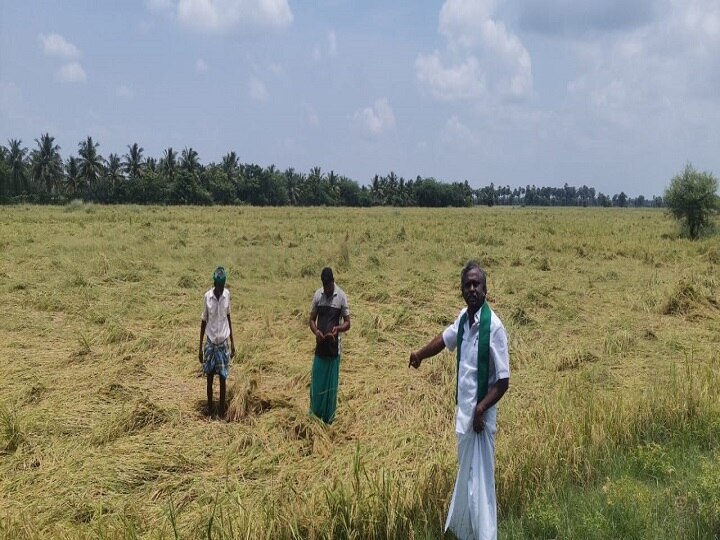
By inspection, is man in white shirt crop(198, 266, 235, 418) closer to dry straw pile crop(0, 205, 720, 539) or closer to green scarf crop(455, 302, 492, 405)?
dry straw pile crop(0, 205, 720, 539)

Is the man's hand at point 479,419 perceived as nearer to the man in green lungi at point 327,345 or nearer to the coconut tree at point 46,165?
the man in green lungi at point 327,345

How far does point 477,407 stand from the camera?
9.86 feet

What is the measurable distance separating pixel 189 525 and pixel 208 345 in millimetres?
2252

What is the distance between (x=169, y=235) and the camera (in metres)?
21.6

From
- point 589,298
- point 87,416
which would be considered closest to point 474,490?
point 87,416

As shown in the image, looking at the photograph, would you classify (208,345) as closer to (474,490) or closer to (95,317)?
(474,490)

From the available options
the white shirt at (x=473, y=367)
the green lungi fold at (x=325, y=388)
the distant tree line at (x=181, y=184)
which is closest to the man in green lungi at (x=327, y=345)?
the green lungi fold at (x=325, y=388)

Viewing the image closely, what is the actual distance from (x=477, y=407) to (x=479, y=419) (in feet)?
0.22

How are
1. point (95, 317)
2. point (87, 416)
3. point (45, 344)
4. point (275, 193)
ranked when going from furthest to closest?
point (275, 193) → point (95, 317) → point (45, 344) → point (87, 416)

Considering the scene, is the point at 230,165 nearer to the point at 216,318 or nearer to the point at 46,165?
the point at 46,165

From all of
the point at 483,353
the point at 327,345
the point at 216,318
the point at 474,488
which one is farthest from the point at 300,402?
the point at 483,353

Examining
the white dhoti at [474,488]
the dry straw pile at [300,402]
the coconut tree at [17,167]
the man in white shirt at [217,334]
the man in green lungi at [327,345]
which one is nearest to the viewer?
the white dhoti at [474,488]

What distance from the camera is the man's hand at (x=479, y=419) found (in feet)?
9.82

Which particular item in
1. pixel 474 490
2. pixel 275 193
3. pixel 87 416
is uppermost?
pixel 275 193
